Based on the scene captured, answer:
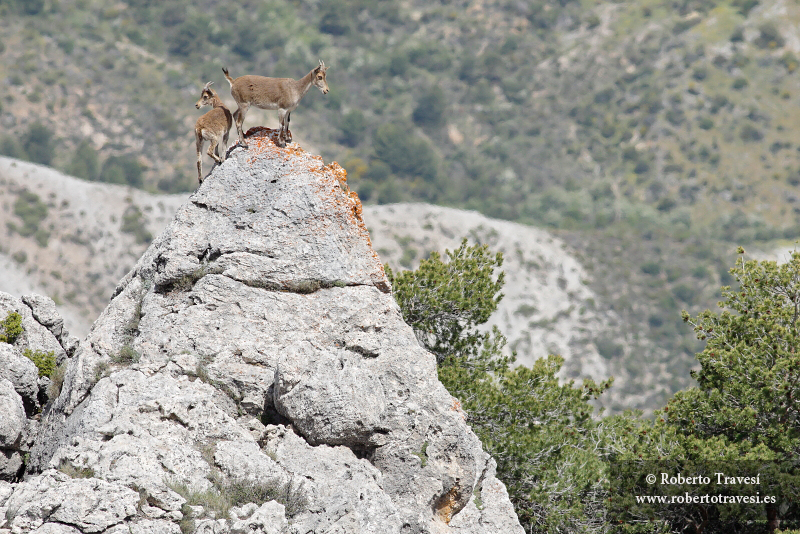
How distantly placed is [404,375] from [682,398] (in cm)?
1105

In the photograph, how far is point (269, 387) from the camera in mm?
15484

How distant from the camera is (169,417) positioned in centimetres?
1430

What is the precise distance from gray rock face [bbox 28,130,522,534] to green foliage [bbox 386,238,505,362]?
34.2 ft

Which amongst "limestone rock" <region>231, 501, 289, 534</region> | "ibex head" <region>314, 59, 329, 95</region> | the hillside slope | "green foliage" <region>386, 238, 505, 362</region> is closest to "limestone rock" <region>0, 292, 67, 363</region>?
"limestone rock" <region>231, 501, 289, 534</region>

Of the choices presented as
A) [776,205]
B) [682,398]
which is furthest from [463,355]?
[776,205]

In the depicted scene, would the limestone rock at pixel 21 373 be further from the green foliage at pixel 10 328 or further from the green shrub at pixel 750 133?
the green shrub at pixel 750 133

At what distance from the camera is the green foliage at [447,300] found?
28031mm

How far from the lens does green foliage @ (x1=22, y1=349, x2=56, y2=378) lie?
17188 mm

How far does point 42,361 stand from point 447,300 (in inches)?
528

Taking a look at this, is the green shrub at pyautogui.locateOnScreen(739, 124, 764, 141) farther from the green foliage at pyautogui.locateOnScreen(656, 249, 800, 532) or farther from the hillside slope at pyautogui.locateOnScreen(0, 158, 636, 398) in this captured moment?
the green foliage at pyautogui.locateOnScreen(656, 249, 800, 532)

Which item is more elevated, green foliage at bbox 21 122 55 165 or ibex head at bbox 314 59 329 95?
green foliage at bbox 21 122 55 165

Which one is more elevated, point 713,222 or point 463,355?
point 713,222

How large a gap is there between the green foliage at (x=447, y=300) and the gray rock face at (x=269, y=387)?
10416 mm

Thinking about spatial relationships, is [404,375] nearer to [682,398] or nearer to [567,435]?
[682,398]
